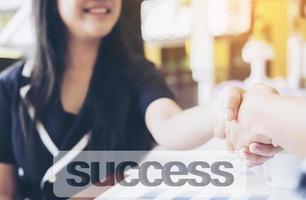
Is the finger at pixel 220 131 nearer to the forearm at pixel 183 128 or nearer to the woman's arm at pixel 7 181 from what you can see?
the forearm at pixel 183 128

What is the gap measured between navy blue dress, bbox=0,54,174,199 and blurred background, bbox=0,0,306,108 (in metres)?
0.05

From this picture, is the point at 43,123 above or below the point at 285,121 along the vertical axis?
below

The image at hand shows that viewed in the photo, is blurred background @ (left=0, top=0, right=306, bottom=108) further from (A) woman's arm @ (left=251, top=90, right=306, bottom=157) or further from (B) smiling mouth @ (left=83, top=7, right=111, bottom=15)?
(A) woman's arm @ (left=251, top=90, right=306, bottom=157)

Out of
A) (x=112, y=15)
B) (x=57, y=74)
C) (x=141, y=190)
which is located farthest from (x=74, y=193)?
(x=112, y=15)

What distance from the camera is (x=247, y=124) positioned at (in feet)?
2.92

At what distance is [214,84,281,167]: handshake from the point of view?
867 millimetres

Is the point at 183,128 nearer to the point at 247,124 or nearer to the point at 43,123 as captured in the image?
the point at 247,124

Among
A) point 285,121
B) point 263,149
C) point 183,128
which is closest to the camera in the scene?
point 285,121

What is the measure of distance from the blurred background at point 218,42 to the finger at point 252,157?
190mm

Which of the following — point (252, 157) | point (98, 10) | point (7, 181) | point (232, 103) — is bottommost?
point (7, 181)

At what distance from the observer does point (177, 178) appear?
1086mm

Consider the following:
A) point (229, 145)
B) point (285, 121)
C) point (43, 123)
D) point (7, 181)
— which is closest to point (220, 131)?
point (229, 145)

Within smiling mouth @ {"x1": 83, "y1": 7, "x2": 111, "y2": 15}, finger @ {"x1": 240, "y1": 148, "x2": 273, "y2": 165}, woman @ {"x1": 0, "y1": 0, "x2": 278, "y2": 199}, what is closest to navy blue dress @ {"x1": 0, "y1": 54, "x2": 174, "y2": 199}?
woman @ {"x1": 0, "y1": 0, "x2": 278, "y2": 199}

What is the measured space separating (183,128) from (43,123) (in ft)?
1.07
